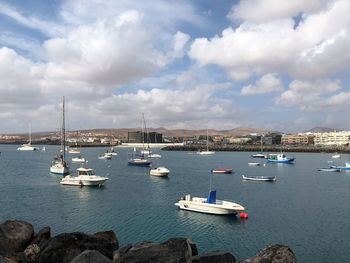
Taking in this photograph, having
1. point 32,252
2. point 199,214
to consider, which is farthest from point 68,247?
point 199,214

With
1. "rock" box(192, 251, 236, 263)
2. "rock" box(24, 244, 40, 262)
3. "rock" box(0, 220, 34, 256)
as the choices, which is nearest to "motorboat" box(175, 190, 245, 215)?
"rock" box(0, 220, 34, 256)

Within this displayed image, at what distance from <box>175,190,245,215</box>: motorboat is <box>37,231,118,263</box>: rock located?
1908 cm

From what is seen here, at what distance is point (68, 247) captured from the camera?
58.0 ft

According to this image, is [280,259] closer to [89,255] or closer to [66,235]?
[89,255]

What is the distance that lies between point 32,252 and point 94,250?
5.85m

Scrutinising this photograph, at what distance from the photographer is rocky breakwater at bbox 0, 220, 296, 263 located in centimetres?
1396

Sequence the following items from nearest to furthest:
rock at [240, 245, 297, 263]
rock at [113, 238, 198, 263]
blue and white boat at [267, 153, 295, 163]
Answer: rock at [113, 238, 198, 263], rock at [240, 245, 297, 263], blue and white boat at [267, 153, 295, 163]

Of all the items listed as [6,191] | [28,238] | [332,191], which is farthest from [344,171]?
[28,238]

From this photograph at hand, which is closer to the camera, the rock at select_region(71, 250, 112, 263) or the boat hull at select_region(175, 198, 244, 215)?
the rock at select_region(71, 250, 112, 263)

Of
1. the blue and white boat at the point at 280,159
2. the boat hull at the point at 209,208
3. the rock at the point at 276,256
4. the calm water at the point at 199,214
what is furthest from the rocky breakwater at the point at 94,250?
the blue and white boat at the point at 280,159

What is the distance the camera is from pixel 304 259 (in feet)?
80.6

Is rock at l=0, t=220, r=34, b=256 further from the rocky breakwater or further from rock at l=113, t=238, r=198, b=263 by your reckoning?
rock at l=113, t=238, r=198, b=263

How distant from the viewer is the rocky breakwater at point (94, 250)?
45.8ft

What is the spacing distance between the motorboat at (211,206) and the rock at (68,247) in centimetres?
1908
